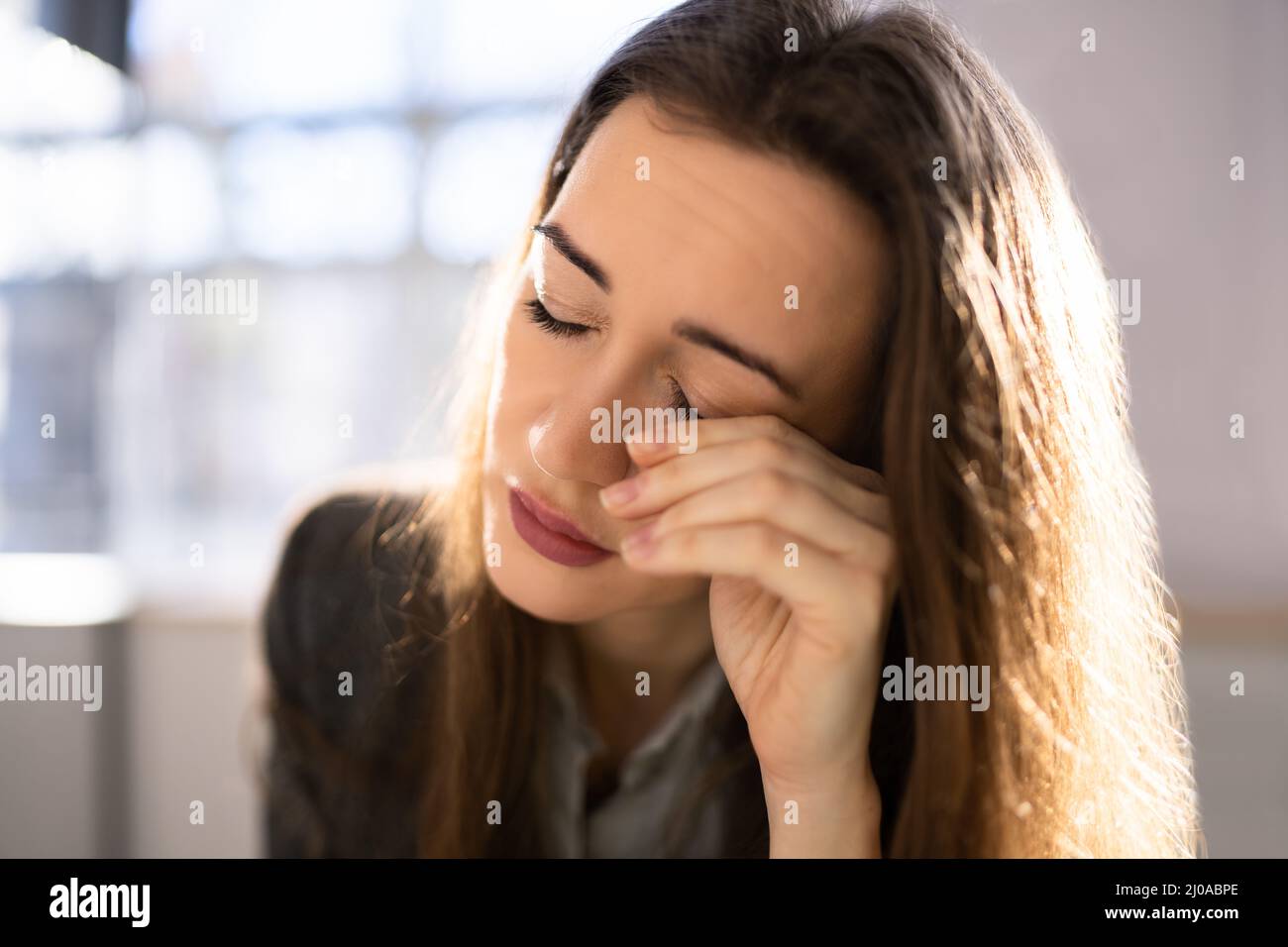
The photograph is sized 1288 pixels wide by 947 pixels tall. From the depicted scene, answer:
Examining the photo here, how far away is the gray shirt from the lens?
68 cm

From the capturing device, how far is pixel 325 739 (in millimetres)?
751

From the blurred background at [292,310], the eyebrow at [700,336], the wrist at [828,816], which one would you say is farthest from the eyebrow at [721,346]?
the blurred background at [292,310]

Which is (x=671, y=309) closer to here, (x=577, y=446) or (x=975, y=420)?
(x=577, y=446)

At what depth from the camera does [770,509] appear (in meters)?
0.46

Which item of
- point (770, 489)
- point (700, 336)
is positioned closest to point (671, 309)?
point (700, 336)

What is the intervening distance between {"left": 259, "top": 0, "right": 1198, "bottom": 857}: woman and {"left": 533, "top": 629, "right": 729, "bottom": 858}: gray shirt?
79 millimetres

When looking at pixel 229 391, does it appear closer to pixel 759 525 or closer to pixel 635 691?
pixel 635 691

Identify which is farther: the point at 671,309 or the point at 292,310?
the point at 292,310

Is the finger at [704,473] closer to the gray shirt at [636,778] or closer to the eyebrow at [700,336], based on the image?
the eyebrow at [700,336]

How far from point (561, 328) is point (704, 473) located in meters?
0.16

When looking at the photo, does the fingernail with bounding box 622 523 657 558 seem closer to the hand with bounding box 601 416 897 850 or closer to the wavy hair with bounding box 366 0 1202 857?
the hand with bounding box 601 416 897 850

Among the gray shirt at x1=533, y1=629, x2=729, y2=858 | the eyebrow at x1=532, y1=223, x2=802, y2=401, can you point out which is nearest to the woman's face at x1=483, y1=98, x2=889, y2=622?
the eyebrow at x1=532, y1=223, x2=802, y2=401
